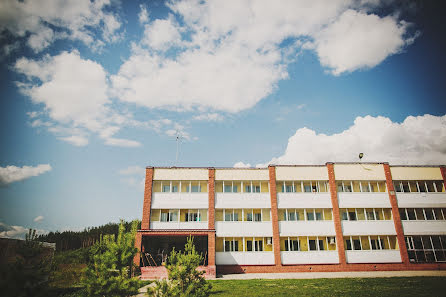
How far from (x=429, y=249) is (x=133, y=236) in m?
30.6

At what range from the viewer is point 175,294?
343 inches

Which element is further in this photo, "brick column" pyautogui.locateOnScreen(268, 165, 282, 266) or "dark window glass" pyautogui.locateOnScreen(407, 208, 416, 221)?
"dark window glass" pyautogui.locateOnScreen(407, 208, 416, 221)

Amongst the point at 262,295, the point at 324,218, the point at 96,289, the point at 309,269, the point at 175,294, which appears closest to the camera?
the point at 96,289

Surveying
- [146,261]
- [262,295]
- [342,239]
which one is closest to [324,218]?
[342,239]

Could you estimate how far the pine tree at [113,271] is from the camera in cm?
759

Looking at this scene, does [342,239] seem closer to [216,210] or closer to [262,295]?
[216,210]

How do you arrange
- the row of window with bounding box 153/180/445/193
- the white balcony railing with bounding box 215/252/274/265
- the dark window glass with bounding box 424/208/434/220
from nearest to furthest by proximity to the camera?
1. the white balcony railing with bounding box 215/252/274/265
2. the dark window glass with bounding box 424/208/434/220
3. the row of window with bounding box 153/180/445/193

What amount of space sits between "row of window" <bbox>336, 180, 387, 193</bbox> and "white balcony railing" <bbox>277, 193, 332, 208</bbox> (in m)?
2.16

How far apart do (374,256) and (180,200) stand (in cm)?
2092

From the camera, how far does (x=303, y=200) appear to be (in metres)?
26.6

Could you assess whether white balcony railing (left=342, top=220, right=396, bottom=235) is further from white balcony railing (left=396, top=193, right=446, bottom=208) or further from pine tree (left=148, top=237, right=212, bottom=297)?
pine tree (left=148, top=237, right=212, bottom=297)

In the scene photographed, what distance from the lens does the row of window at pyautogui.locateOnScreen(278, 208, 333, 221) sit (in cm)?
2619

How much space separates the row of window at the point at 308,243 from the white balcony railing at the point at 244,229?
1.86 metres

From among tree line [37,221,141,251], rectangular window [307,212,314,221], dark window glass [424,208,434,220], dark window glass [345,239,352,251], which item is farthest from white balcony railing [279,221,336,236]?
tree line [37,221,141,251]
